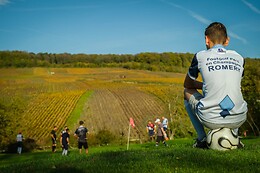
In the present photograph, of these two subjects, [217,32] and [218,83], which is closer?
[218,83]

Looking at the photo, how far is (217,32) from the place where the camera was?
605 centimetres

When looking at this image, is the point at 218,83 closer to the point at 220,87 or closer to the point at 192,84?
the point at 220,87

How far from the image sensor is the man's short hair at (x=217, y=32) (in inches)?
238

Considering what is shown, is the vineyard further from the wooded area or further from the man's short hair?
the man's short hair

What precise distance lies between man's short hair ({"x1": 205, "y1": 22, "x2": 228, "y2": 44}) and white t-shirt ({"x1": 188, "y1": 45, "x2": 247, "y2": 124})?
0.67 ft

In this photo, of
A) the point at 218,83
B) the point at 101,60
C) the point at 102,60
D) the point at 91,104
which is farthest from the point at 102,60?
the point at 218,83

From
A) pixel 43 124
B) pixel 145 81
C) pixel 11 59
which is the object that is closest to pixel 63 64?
pixel 11 59

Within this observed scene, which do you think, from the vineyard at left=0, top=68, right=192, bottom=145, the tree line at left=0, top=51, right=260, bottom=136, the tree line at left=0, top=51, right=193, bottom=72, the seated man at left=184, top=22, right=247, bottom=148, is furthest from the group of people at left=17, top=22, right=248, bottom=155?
the tree line at left=0, top=51, right=193, bottom=72

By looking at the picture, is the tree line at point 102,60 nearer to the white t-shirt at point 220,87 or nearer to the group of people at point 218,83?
the group of people at point 218,83

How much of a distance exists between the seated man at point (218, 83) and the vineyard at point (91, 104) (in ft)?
148

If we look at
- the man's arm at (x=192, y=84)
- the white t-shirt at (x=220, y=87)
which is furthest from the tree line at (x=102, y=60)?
the white t-shirt at (x=220, y=87)

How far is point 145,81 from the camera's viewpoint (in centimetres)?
11331

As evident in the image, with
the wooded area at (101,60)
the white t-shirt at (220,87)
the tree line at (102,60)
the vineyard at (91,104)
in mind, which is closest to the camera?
the white t-shirt at (220,87)

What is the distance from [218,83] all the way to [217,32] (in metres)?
0.93
